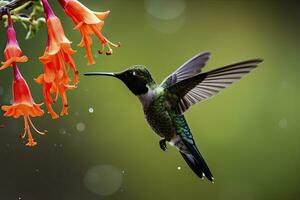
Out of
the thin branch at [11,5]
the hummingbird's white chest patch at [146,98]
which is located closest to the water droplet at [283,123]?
the hummingbird's white chest patch at [146,98]

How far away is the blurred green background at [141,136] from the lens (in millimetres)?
4785

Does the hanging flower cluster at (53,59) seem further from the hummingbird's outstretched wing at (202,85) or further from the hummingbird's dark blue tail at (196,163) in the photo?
the hummingbird's dark blue tail at (196,163)

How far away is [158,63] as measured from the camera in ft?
16.5

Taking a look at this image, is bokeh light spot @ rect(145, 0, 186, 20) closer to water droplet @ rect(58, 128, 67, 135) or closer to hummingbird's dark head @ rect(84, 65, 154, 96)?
water droplet @ rect(58, 128, 67, 135)

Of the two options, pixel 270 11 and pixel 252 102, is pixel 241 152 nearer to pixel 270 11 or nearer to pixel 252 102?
pixel 252 102

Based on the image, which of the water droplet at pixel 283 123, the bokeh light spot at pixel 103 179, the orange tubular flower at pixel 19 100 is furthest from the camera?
the water droplet at pixel 283 123

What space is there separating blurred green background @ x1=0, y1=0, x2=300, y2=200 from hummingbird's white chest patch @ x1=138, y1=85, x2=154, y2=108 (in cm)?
225

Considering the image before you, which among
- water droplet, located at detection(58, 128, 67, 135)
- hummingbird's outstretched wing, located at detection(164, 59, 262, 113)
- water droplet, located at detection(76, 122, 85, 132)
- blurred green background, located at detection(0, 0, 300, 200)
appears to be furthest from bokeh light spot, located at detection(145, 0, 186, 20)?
hummingbird's outstretched wing, located at detection(164, 59, 262, 113)

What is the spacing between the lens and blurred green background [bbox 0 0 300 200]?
15.7 ft

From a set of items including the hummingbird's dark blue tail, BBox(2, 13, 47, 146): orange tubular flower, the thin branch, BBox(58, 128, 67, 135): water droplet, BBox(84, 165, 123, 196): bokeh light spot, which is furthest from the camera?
BBox(84, 165, 123, 196): bokeh light spot

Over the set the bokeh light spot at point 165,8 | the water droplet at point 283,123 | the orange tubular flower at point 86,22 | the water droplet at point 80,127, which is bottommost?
the water droplet at point 80,127

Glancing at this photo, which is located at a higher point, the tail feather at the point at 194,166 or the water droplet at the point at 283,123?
the tail feather at the point at 194,166

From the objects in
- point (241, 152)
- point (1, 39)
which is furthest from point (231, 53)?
point (1, 39)

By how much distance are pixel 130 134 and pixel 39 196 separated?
0.81m
